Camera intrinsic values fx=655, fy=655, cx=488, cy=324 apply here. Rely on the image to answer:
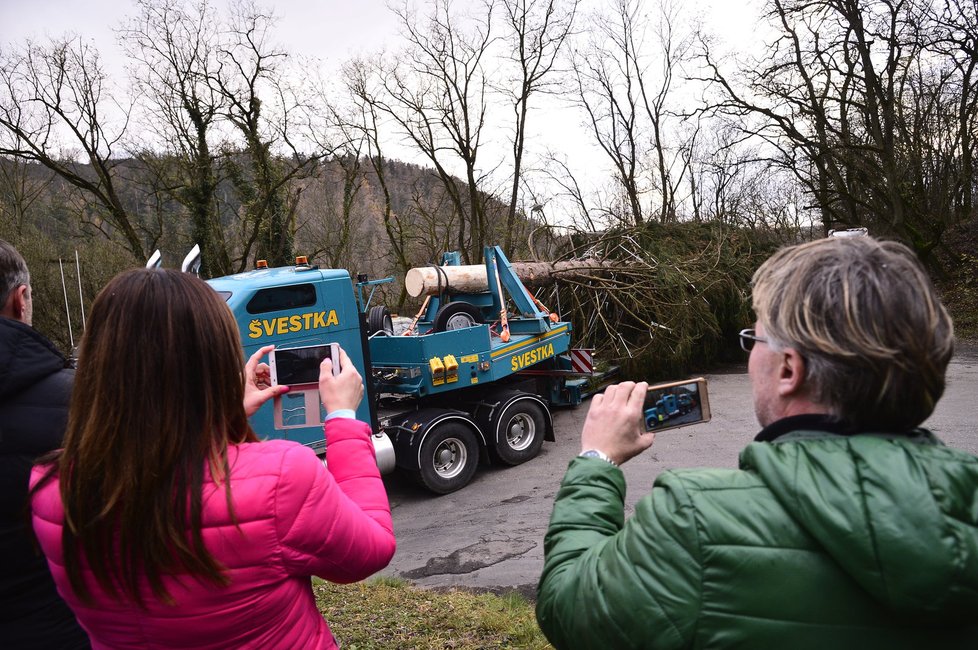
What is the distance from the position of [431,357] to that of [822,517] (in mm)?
6574

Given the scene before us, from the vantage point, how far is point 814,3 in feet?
58.9

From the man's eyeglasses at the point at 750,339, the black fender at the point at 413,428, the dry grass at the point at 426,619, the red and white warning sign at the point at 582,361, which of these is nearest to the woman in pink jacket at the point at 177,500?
the man's eyeglasses at the point at 750,339

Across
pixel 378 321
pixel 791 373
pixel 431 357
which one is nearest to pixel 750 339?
pixel 791 373

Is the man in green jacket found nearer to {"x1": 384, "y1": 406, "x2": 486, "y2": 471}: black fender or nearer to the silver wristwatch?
the silver wristwatch

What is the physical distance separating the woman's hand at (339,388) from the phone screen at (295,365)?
38 cm

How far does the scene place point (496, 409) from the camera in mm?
7859

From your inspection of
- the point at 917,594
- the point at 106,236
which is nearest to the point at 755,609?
the point at 917,594

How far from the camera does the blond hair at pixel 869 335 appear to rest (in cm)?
104

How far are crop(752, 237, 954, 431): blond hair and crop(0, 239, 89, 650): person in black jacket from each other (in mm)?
1755

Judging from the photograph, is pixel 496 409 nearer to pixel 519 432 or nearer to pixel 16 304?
pixel 519 432

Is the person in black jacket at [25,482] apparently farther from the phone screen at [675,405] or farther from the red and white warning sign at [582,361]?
the red and white warning sign at [582,361]

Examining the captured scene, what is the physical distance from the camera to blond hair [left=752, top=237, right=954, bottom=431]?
1040 mm

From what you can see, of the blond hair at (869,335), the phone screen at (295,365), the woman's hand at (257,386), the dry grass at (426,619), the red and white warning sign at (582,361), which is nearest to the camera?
the blond hair at (869,335)

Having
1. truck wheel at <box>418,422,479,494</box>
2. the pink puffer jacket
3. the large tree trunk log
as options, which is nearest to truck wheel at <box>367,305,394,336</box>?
the large tree trunk log
